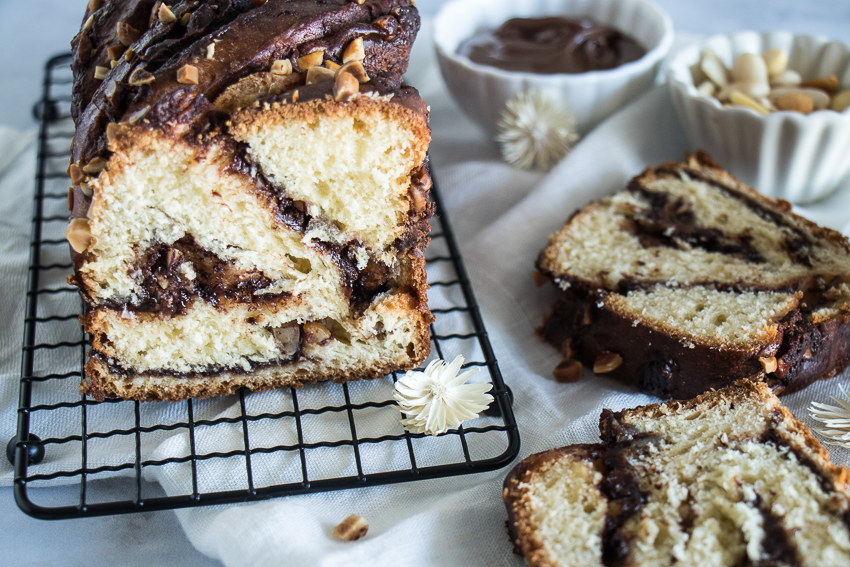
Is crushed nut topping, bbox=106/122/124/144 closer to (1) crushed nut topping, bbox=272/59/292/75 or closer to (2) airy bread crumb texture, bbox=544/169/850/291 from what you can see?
(1) crushed nut topping, bbox=272/59/292/75

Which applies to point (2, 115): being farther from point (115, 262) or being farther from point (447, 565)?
point (447, 565)

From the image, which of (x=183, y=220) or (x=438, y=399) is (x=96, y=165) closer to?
(x=183, y=220)

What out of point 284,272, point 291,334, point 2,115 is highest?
point 284,272

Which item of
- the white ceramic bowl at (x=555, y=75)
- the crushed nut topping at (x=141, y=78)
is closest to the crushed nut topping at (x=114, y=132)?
the crushed nut topping at (x=141, y=78)

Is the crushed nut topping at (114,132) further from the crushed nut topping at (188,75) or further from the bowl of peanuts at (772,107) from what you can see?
the bowl of peanuts at (772,107)

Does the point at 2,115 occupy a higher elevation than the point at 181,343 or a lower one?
lower

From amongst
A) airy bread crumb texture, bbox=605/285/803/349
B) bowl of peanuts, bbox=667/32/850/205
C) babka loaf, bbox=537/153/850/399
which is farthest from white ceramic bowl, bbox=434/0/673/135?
airy bread crumb texture, bbox=605/285/803/349

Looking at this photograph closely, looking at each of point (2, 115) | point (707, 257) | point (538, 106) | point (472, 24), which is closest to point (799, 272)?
point (707, 257)
